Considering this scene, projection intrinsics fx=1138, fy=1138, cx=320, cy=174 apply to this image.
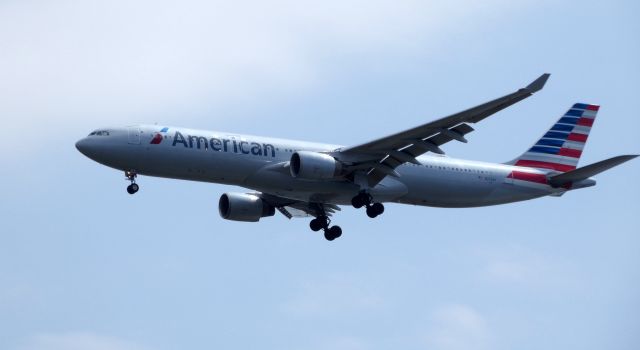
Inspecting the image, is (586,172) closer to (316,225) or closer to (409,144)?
(409,144)

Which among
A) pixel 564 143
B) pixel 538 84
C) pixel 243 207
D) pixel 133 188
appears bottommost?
pixel 133 188

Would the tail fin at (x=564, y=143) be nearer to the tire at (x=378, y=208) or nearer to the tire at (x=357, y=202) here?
the tire at (x=378, y=208)

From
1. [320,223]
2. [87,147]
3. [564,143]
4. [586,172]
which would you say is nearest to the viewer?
[87,147]

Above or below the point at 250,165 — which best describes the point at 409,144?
above

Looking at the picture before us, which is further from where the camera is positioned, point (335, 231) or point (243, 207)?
point (335, 231)

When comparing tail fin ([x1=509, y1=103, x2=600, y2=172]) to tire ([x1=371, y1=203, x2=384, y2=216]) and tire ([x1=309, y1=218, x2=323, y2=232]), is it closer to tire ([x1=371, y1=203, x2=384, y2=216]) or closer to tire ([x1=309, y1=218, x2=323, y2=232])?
Result: tire ([x1=371, y1=203, x2=384, y2=216])

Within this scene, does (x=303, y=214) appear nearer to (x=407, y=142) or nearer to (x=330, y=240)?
(x=330, y=240)

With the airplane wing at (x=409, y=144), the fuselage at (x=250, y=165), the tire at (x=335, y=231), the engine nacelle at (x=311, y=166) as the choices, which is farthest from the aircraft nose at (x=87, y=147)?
the tire at (x=335, y=231)

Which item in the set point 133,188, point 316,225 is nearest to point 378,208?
point 316,225

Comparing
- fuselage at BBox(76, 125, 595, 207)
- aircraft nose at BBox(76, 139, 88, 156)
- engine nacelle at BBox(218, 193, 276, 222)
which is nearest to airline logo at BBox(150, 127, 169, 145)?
fuselage at BBox(76, 125, 595, 207)

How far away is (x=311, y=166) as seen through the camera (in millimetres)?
48531

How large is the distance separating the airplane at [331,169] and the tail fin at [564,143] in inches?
39.1

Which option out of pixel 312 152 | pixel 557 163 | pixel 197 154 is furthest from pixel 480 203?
pixel 197 154

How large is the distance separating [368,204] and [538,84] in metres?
11.4
